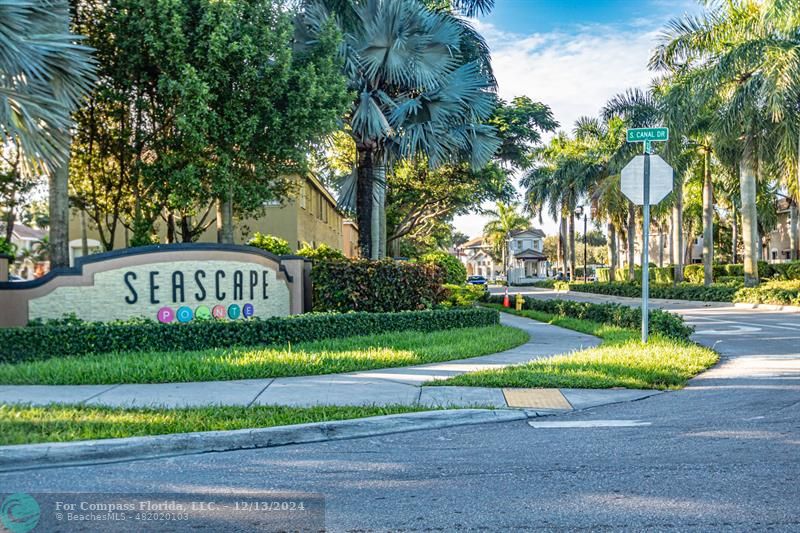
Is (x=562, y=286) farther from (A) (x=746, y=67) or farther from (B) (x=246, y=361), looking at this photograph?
(B) (x=246, y=361)

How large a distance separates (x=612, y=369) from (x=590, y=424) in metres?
2.43

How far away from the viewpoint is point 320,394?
7.46m

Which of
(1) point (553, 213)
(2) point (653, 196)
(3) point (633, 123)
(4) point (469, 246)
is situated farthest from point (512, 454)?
(4) point (469, 246)

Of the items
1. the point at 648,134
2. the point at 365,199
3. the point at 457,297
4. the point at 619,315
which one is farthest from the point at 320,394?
the point at 619,315

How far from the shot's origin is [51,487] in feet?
15.1

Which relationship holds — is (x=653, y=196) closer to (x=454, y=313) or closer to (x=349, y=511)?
(x=454, y=313)

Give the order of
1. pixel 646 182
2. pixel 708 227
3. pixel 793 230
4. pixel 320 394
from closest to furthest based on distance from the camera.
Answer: pixel 320 394, pixel 646 182, pixel 708 227, pixel 793 230

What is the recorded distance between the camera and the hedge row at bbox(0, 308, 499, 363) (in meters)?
9.53

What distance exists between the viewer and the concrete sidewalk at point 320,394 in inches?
277

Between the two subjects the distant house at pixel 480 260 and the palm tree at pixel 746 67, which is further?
the distant house at pixel 480 260

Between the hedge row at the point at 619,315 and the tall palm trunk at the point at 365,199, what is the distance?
5960 millimetres

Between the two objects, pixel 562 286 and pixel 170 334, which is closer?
pixel 170 334

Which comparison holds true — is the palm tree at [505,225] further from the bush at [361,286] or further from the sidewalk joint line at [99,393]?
the sidewalk joint line at [99,393]

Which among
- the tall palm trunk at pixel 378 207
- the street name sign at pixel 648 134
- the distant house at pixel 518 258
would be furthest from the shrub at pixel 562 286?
the street name sign at pixel 648 134
